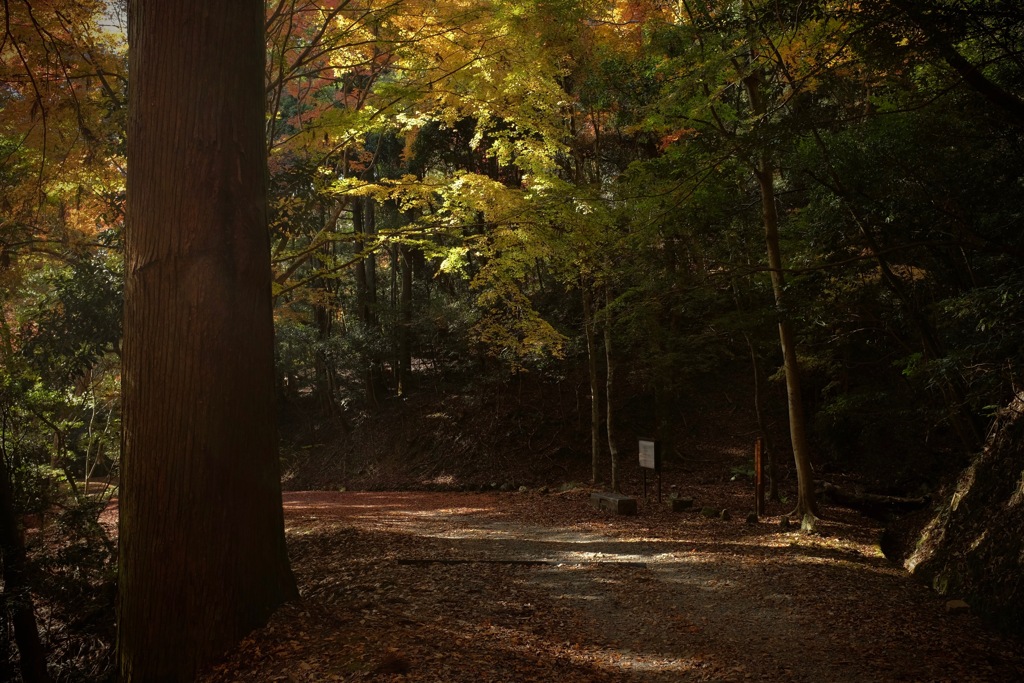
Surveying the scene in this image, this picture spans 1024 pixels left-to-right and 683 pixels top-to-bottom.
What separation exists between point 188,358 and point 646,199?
6730mm

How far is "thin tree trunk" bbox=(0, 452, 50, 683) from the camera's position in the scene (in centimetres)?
641

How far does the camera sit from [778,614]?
6.03 meters

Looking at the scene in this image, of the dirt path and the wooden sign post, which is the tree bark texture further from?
the wooden sign post

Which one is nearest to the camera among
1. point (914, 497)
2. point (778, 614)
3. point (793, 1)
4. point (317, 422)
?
point (793, 1)

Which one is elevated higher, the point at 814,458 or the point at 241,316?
the point at 241,316

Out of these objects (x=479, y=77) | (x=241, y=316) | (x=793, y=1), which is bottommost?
(x=241, y=316)

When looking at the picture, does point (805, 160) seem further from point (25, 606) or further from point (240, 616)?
point (25, 606)

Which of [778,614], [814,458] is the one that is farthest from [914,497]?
[778,614]

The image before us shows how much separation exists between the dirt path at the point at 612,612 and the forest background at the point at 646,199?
2.31 m

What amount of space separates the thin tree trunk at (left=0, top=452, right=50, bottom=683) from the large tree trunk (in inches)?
121

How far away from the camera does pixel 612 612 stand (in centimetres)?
610

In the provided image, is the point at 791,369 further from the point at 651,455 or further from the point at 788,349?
the point at 651,455

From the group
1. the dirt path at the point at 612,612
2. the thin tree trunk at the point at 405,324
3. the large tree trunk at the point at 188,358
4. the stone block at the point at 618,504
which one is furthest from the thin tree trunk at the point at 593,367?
the large tree trunk at the point at 188,358

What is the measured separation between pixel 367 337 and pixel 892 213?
17866 mm
